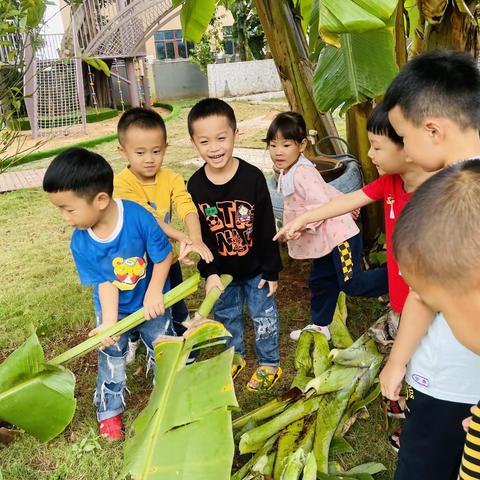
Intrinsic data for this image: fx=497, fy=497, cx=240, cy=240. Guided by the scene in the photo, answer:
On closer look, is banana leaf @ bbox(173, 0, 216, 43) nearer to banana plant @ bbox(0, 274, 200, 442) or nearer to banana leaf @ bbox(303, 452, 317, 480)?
banana plant @ bbox(0, 274, 200, 442)

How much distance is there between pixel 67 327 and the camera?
3.27 metres

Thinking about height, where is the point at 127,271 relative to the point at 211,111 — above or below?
below

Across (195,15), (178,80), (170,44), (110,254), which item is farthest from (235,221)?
(170,44)

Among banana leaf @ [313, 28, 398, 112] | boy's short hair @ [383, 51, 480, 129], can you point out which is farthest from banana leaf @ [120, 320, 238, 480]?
banana leaf @ [313, 28, 398, 112]

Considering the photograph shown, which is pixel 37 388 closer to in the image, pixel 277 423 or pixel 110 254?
pixel 110 254

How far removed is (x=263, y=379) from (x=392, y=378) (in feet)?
3.76

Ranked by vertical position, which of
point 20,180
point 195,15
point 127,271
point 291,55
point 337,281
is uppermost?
point 195,15

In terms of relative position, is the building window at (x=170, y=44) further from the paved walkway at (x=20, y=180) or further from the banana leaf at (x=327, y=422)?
the banana leaf at (x=327, y=422)

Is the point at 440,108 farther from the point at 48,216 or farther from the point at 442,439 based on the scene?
the point at 48,216

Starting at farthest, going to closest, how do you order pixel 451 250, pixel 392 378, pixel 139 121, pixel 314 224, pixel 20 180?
1. pixel 20 180
2. pixel 314 224
3. pixel 139 121
4. pixel 392 378
5. pixel 451 250

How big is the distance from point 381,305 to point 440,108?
1858 millimetres

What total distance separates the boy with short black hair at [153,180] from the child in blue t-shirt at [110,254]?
16 centimetres

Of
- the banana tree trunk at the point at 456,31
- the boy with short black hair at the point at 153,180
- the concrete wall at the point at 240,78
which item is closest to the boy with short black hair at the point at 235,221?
the boy with short black hair at the point at 153,180

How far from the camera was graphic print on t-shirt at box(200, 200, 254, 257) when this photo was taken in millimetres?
2279
